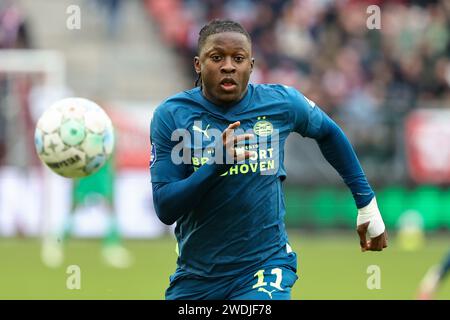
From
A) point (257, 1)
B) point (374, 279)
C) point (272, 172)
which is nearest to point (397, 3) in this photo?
point (257, 1)

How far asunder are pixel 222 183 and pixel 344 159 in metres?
0.84

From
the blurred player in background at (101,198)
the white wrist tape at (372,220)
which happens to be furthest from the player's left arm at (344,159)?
the blurred player in background at (101,198)

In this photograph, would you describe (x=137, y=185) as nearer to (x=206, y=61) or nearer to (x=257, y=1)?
(x=257, y=1)

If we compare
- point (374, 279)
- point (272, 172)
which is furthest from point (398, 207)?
point (272, 172)

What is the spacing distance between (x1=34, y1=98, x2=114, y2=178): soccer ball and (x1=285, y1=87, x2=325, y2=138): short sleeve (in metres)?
1.63

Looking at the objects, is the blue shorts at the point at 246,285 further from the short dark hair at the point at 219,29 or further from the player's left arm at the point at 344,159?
the short dark hair at the point at 219,29

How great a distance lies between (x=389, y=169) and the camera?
53.8ft

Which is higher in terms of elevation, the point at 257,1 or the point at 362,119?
the point at 257,1

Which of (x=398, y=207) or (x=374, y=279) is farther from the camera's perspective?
(x=398, y=207)

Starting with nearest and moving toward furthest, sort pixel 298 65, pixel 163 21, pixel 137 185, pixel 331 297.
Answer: pixel 331 297, pixel 137 185, pixel 298 65, pixel 163 21

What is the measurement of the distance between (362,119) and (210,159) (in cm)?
1134

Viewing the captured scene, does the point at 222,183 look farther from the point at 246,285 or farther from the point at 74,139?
the point at 74,139

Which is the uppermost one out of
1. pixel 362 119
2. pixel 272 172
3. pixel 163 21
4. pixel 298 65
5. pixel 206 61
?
pixel 163 21

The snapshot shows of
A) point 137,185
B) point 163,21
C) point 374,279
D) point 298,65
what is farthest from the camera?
point 163,21
